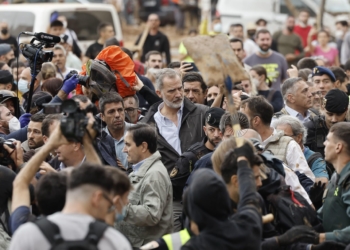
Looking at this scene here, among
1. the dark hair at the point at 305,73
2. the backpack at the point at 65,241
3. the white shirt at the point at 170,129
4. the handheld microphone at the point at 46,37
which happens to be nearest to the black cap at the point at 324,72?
the dark hair at the point at 305,73

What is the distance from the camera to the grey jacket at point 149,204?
6.96 m

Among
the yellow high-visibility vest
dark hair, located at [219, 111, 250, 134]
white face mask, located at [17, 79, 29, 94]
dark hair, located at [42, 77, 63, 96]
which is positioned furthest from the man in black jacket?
the yellow high-visibility vest

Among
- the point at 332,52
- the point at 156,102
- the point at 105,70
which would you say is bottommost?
the point at 332,52

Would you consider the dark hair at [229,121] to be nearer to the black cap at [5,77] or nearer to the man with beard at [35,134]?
the man with beard at [35,134]

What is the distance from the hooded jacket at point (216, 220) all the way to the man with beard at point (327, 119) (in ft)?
13.7

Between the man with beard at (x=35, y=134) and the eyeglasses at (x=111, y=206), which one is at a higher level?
the eyeglasses at (x=111, y=206)

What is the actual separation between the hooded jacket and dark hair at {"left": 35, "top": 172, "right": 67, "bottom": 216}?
32.3 inches

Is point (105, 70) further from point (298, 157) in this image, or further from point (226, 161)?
point (226, 161)

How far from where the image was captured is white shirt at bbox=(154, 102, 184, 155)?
8.83 m

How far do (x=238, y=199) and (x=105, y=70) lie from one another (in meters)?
3.52

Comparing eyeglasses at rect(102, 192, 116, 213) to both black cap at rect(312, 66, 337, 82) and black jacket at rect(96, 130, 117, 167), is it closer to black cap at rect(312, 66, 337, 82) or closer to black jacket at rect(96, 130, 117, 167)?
black jacket at rect(96, 130, 117, 167)

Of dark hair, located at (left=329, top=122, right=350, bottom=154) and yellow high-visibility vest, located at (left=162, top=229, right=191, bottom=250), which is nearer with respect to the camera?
yellow high-visibility vest, located at (left=162, top=229, right=191, bottom=250)

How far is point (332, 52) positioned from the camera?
17766 millimetres

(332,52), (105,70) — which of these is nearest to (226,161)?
(105,70)
